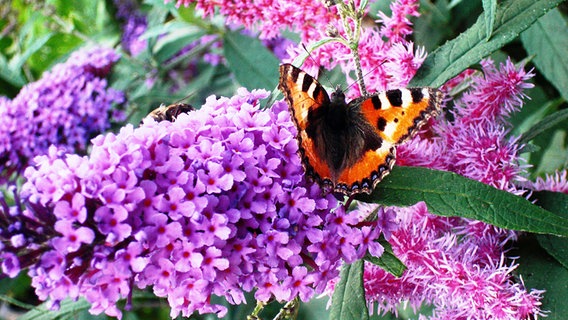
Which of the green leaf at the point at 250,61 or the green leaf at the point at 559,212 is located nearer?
the green leaf at the point at 559,212

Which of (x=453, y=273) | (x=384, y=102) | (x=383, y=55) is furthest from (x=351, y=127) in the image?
(x=453, y=273)

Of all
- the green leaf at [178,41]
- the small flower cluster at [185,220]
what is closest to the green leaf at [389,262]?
the small flower cluster at [185,220]

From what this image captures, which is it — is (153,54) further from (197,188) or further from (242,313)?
(197,188)

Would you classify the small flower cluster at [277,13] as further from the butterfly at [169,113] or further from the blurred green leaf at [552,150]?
the blurred green leaf at [552,150]

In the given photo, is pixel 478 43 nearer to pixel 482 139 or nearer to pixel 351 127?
pixel 482 139

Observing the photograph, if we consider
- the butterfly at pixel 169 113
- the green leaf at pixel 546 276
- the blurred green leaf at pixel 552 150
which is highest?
the butterfly at pixel 169 113

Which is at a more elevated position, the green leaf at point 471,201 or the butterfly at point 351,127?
the butterfly at point 351,127
